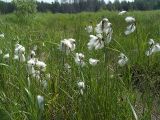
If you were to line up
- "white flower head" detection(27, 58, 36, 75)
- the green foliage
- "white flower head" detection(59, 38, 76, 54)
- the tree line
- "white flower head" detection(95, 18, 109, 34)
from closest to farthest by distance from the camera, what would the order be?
"white flower head" detection(95, 18, 109, 34), "white flower head" detection(59, 38, 76, 54), "white flower head" detection(27, 58, 36, 75), the tree line, the green foliage

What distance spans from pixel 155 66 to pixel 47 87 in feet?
4.99

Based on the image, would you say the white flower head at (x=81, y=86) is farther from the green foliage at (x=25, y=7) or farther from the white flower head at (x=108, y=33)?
the green foliage at (x=25, y=7)

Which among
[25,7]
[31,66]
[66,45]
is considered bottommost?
[25,7]

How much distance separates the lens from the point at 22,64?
2.88m

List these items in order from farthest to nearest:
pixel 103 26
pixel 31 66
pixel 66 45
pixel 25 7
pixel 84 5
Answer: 1. pixel 84 5
2. pixel 25 7
3. pixel 31 66
4. pixel 66 45
5. pixel 103 26

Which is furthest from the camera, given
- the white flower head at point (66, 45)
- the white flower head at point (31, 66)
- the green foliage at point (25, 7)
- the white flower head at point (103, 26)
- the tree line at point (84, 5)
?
the green foliage at point (25, 7)

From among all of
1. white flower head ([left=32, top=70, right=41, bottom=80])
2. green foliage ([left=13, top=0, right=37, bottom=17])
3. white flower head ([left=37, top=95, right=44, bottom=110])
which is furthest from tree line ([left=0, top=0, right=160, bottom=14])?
white flower head ([left=37, top=95, right=44, bottom=110])

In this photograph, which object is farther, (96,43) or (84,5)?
(84,5)

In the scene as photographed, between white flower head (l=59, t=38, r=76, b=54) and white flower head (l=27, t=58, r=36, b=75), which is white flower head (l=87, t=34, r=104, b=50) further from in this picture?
white flower head (l=27, t=58, r=36, b=75)

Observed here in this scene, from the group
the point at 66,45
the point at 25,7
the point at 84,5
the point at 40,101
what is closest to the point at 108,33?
the point at 66,45

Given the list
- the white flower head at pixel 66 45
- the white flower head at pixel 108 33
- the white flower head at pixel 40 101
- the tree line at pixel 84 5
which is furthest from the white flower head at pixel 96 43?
the tree line at pixel 84 5

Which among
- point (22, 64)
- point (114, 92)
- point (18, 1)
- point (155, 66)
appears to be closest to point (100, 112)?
point (114, 92)

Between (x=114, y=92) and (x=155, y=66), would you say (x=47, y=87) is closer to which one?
(x=114, y=92)

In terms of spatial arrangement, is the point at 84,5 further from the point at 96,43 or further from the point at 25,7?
the point at 96,43
